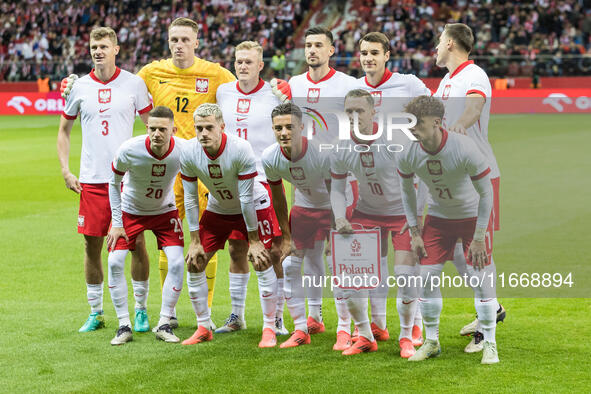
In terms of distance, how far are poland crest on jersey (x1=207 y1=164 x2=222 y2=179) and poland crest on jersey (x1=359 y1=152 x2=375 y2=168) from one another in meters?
1.08

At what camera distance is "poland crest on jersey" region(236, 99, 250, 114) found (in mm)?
7312

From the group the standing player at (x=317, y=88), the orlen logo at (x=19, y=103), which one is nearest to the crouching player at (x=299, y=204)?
the standing player at (x=317, y=88)

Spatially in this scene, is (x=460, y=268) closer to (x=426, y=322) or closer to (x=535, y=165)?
(x=426, y=322)

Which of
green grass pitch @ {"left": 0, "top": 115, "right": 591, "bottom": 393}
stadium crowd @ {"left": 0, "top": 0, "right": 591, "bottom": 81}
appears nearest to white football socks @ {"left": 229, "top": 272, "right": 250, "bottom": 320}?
green grass pitch @ {"left": 0, "top": 115, "right": 591, "bottom": 393}

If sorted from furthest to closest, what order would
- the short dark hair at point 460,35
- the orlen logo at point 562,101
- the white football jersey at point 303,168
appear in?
1. the orlen logo at point 562,101
2. the short dark hair at point 460,35
3. the white football jersey at point 303,168

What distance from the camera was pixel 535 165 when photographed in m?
16.2

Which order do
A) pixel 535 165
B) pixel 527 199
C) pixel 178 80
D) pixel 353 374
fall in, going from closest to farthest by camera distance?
pixel 353 374
pixel 178 80
pixel 527 199
pixel 535 165

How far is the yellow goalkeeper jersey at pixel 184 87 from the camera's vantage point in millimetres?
7551

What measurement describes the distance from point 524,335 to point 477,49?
22.8 metres

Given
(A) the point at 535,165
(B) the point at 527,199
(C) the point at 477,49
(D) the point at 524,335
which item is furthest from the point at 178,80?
(C) the point at 477,49

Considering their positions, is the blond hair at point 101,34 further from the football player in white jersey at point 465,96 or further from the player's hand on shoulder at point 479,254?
the player's hand on shoulder at point 479,254

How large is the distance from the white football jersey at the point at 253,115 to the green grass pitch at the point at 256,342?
1.57 meters

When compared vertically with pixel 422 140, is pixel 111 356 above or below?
below

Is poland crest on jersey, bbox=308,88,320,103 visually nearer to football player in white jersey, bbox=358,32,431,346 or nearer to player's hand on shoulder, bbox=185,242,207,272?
football player in white jersey, bbox=358,32,431,346
